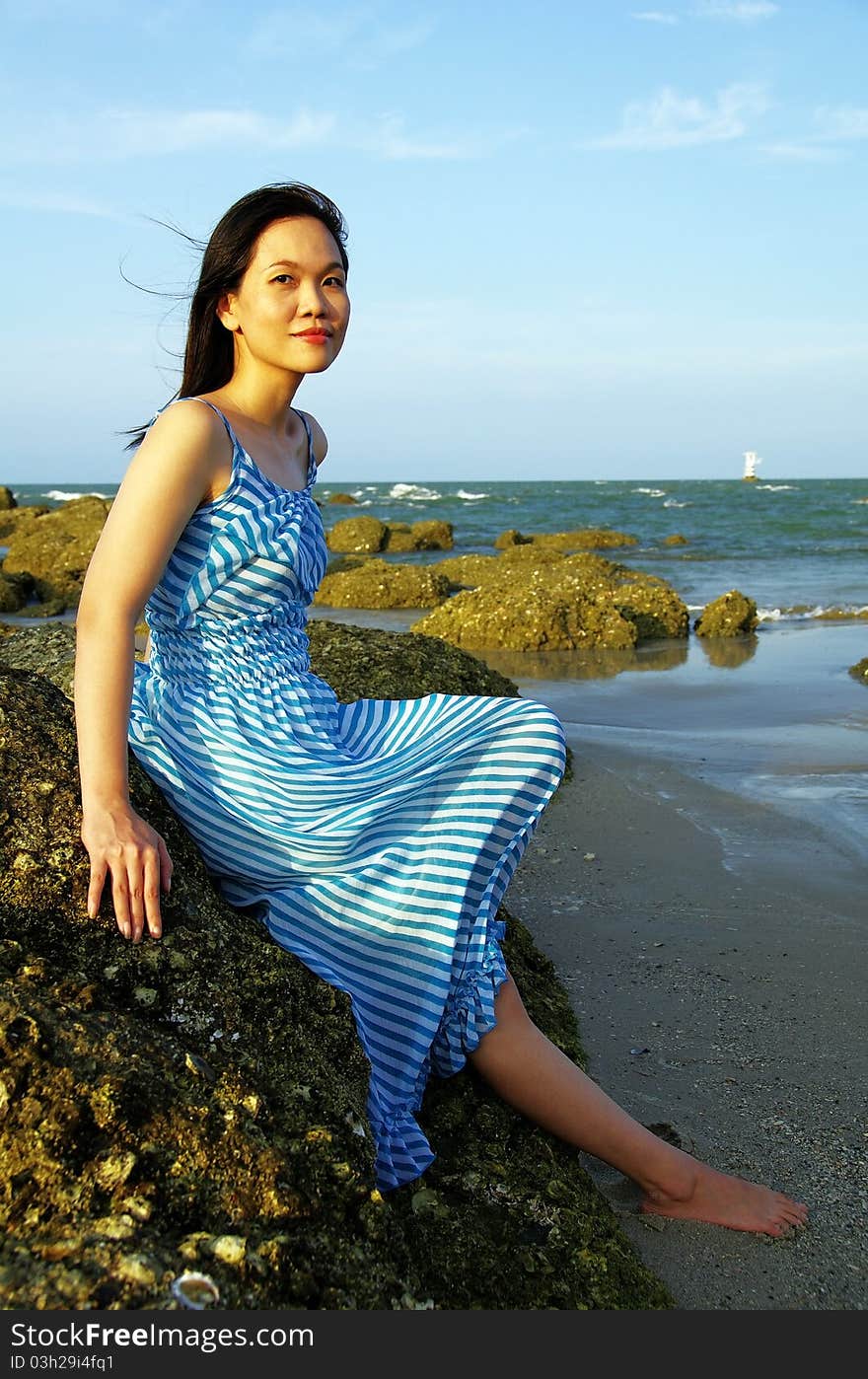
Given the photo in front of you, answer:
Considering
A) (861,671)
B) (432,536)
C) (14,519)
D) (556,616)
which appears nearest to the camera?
(861,671)

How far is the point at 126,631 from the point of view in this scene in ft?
8.11

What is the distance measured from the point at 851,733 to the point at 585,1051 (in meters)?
4.62

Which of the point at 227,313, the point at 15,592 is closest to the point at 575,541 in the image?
the point at 15,592

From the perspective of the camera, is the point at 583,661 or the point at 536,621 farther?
the point at 536,621

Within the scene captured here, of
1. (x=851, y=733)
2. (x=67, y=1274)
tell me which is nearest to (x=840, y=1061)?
(x=67, y=1274)

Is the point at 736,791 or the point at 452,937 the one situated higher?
the point at 452,937

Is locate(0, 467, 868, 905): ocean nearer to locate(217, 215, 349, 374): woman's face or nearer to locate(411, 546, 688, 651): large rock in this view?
locate(411, 546, 688, 651): large rock

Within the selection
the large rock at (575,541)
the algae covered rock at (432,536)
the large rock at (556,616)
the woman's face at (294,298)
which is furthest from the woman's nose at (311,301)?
the algae covered rock at (432,536)

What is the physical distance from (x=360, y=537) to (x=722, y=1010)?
2450 cm

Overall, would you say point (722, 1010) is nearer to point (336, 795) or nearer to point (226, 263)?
point (336, 795)

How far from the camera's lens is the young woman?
248 cm

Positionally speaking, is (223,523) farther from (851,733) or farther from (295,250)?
(851,733)

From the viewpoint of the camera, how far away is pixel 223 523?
2.75 m

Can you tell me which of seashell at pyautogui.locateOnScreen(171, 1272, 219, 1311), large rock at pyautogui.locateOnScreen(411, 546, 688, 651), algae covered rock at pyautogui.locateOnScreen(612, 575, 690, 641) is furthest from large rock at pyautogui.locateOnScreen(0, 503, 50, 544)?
seashell at pyautogui.locateOnScreen(171, 1272, 219, 1311)
